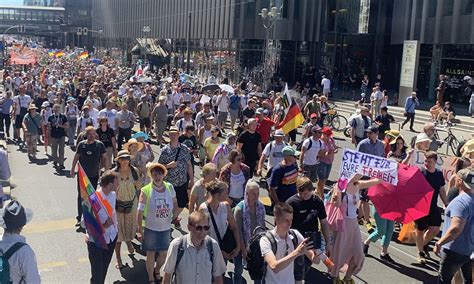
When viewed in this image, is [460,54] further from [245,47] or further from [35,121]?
[35,121]

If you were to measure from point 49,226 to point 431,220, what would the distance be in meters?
6.07

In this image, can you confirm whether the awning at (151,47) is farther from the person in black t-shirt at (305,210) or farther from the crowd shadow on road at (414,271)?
the person in black t-shirt at (305,210)

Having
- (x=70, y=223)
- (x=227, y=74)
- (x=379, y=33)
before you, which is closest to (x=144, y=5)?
(x=227, y=74)

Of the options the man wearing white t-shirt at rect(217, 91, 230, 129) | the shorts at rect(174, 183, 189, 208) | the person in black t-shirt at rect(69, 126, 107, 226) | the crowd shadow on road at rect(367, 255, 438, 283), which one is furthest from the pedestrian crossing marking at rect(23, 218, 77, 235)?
the man wearing white t-shirt at rect(217, 91, 230, 129)

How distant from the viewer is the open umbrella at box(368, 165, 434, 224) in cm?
768

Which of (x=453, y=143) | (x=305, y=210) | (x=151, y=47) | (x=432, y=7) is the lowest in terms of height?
(x=453, y=143)

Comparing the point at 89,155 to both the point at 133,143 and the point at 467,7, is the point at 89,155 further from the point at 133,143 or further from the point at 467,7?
the point at 467,7

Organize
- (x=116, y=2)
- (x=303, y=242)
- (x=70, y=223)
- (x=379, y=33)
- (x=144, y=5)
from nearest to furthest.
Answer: (x=303, y=242) → (x=70, y=223) → (x=379, y=33) → (x=144, y=5) → (x=116, y=2)

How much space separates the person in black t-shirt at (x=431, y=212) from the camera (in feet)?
26.3

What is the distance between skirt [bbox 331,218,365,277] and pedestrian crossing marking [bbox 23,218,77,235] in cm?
468

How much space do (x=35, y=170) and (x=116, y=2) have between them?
8014 cm

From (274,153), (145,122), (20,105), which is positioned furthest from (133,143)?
(20,105)

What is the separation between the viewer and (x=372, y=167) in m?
7.48

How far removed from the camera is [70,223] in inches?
372
